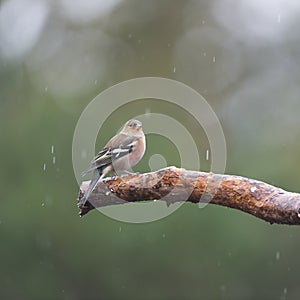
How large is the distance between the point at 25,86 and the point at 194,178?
288 inches

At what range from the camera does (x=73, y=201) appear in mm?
9359

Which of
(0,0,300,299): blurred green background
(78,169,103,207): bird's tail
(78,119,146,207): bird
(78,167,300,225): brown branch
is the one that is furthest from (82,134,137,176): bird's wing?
(0,0,300,299): blurred green background

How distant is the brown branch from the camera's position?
11.1 ft

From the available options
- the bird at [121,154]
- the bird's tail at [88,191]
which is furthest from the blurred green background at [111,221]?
the bird's tail at [88,191]

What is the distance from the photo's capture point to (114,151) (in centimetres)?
479

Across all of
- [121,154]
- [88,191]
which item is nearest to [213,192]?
[88,191]

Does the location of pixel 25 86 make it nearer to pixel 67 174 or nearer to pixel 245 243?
pixel 67 174

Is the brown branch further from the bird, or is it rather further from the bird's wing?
the bird's wing

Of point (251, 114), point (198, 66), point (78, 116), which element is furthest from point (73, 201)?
point (198, 66)

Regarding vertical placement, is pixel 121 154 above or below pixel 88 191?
above

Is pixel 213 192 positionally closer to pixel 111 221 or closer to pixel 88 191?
pixel 88 191

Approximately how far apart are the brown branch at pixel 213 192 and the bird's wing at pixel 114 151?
735mm

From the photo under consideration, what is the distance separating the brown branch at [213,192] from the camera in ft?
11.1

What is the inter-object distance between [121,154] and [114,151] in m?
0.04
